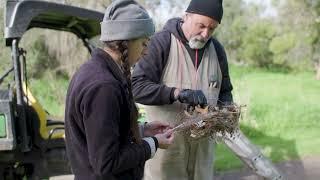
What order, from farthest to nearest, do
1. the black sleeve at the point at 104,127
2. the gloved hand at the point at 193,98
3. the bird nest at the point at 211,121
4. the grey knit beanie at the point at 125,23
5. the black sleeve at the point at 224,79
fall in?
the black sleeve at the point at 224,79 < the gloved hand at the point at 193,98 < the bird nest at the point at 211,121 < the grey knit beanie at the point at 125,23 < the black sleeve at the point at 104,127

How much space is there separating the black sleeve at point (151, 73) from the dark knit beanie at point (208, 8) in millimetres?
279

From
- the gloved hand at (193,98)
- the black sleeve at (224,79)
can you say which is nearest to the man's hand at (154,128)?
the gloved hand at (193,98)

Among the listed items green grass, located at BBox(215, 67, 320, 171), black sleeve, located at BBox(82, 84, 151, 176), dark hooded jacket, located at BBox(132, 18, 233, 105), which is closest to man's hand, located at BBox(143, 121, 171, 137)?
dark hooded jacket, located at BBox(132, 18, 233, 105)

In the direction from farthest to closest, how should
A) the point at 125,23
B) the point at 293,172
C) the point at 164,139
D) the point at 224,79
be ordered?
the point at 293,172, the point at 224,79, the point at 164,139, the point at 125,23

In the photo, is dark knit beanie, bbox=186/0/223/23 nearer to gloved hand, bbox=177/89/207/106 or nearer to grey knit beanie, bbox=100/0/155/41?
gloved hand, bbox=177/89/207/106

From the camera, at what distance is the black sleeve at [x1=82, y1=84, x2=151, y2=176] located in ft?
7.27

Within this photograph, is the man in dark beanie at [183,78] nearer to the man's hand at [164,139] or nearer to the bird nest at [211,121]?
the bird nest at [211,121]

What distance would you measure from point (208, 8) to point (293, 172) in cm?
400

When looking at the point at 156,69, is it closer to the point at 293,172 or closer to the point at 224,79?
the point at 224,79

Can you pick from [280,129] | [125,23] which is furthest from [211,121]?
[280,129]

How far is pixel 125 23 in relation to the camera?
235cm

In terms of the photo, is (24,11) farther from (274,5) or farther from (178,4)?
(274,5)

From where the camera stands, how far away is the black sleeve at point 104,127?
7.27 ft

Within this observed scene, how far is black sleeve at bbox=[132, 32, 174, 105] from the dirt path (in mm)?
3176
